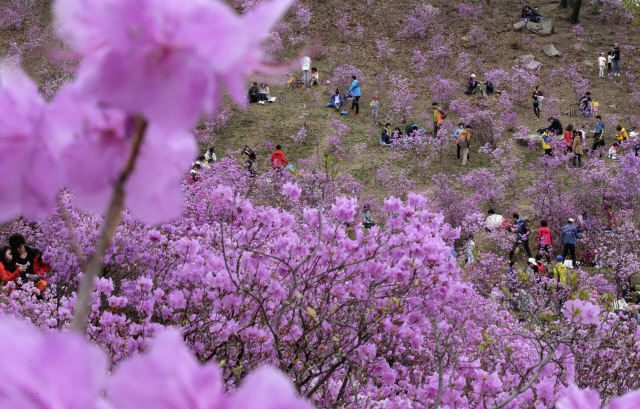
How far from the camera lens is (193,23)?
1.17 ft

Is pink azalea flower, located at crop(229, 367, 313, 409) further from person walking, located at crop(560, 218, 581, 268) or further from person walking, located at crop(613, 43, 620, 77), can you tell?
person walking, located at crop(613, 43, 620, 77)

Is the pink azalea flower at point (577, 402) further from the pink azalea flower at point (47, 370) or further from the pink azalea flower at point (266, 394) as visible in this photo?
the pink azalea flower at point (47, 370)

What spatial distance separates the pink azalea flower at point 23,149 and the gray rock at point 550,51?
81.0ft

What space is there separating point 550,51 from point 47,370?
81.8 feet

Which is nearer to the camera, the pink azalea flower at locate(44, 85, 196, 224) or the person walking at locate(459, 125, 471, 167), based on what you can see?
the pink azalea flower at locate(44, 85, 196, 224)

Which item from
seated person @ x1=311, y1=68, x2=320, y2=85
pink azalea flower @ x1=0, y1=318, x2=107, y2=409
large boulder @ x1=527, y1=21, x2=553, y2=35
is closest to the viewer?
pink azalea flower @ x1=0, y1=318, x2=107, y2=409

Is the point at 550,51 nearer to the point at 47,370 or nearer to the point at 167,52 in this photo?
the point at 167,52

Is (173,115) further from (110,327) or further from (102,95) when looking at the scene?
(110,327)

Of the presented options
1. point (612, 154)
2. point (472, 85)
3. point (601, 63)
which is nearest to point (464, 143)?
point (612, 154)

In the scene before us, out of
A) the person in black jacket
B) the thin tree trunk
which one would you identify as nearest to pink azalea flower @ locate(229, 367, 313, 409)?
the person in black jacket

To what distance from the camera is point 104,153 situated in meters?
0.41

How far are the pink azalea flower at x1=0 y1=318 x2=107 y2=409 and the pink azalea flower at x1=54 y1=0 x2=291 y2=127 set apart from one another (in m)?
0.17

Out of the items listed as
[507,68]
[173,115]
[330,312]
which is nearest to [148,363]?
[173,115]

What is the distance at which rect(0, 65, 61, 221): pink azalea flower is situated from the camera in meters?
0.42
